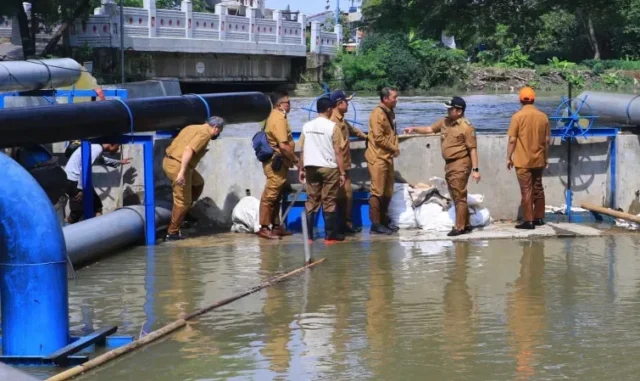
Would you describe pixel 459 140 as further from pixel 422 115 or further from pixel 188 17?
pixel 188 17

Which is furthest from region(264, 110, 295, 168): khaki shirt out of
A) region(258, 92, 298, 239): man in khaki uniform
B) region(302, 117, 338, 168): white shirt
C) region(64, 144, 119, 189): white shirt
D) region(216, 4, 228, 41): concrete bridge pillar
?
region(216, 4, 228, 41): concrete bridge pillar

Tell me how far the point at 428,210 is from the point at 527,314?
4.34 meters

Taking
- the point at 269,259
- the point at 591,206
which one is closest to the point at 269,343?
the point at 269,259

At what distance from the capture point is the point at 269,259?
10836 mm

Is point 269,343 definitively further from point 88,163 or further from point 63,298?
point 88,163

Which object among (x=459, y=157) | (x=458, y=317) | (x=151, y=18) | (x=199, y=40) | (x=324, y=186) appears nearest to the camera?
(x=458, y=317)

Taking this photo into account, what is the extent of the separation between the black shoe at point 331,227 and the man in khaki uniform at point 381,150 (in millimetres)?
623

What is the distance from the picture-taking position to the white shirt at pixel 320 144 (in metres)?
11.5

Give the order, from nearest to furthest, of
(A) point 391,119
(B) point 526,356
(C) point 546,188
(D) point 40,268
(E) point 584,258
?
1. (D) point 40,268
2. (B) point 526,356
3. (E) point 584,258
4. (A) point 391,119
5. (C) point 546,188

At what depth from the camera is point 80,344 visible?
22.2 ft

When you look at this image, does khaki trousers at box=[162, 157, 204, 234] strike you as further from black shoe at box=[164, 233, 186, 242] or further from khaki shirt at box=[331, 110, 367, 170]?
khaki shirt at box=[331, 110, 367, 170]

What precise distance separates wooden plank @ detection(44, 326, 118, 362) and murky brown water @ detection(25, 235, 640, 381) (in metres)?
0.13

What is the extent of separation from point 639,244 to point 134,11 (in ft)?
115

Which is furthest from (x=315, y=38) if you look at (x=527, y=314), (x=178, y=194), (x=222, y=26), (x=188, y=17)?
(x=527, y=314)
